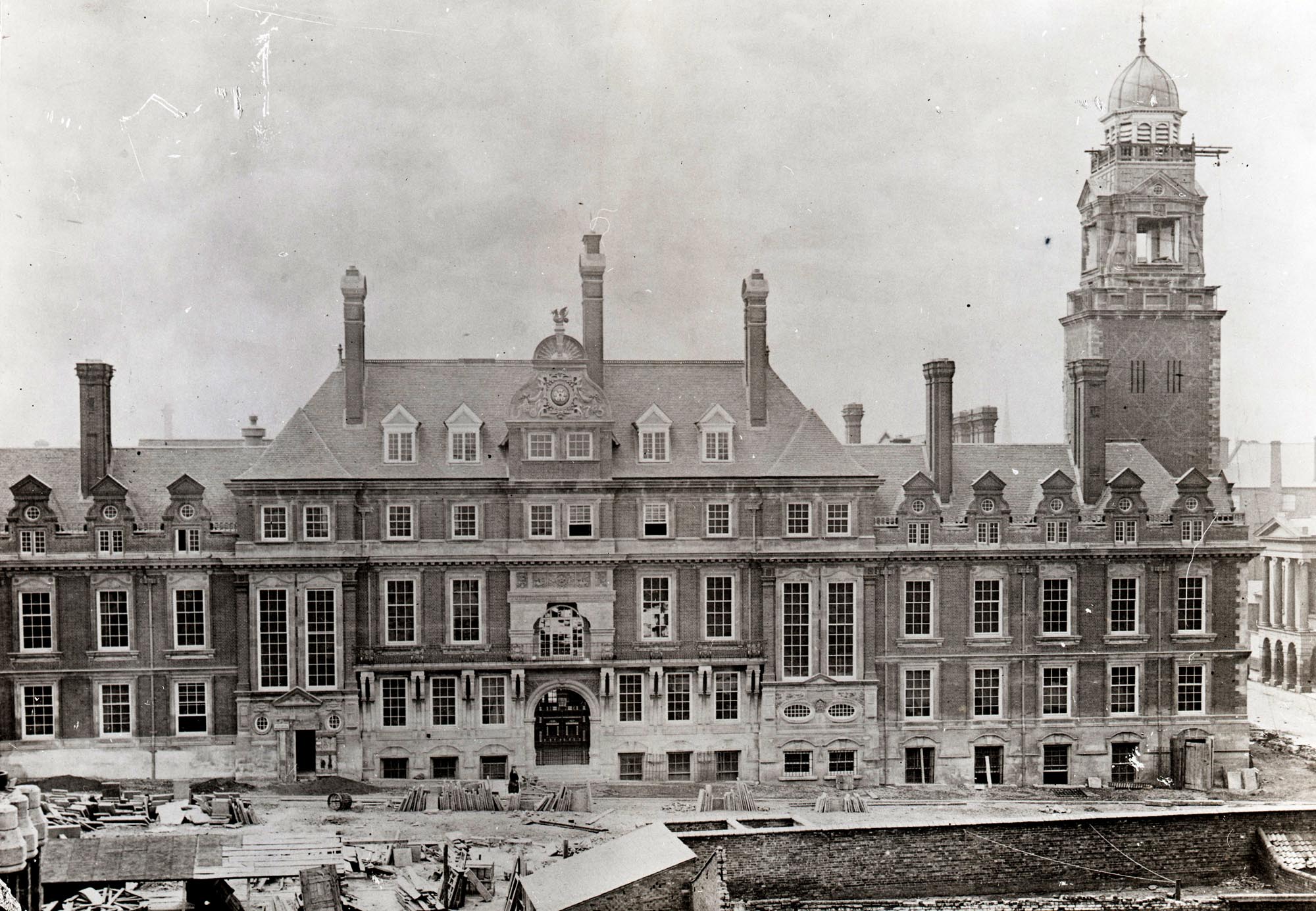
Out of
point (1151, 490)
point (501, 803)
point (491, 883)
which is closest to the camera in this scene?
point (491, 883)

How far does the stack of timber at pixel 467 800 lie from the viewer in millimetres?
33406

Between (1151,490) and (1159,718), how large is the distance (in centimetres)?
733

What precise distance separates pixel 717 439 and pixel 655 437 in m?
1.93

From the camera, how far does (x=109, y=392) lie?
36.2m

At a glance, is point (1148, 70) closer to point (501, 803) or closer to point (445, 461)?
point (445, 461)

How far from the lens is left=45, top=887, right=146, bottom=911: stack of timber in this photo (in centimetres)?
2377

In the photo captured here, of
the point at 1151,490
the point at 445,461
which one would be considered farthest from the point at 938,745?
the point at 445,461

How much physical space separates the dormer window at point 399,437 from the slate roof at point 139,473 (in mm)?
5186

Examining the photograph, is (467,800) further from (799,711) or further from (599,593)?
(799,711)

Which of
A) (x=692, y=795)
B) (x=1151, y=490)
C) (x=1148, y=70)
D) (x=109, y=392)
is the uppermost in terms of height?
(x=1148, y=70)

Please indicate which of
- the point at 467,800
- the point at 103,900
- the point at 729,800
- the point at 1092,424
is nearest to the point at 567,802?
the point at 467,800

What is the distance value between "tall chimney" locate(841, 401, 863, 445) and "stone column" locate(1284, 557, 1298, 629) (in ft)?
69.4

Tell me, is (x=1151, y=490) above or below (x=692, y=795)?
above

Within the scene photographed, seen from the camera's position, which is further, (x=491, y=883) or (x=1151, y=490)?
(x=1151, y=490)
